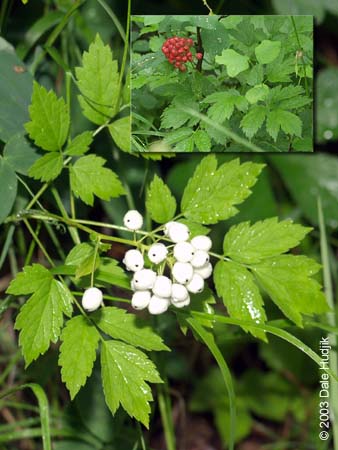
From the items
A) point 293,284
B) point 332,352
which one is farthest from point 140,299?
point 332,352

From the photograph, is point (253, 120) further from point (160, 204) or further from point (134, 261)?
point (134, 261)

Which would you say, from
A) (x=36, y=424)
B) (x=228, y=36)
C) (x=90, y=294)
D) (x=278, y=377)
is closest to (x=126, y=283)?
(x=90, y=294)

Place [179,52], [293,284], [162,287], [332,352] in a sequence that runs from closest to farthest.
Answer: [162,287] < [293,284] < [179,52] < [332,352]

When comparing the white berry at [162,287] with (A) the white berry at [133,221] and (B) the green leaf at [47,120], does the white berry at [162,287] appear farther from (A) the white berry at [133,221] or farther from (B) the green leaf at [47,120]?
(B) the green leaf at [47,120]

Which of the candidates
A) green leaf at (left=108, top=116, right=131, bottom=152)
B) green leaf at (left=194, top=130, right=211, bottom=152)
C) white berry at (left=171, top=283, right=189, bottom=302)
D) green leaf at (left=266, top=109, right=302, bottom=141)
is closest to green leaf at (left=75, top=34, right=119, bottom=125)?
green leaf at (left=108, top=116, right=131, bottom=152)

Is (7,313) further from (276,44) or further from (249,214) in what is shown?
(276,44)

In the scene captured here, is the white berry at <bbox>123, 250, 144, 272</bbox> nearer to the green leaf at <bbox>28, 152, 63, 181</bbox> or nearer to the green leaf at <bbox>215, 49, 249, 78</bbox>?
the green leaf at <bbox>28, 152, 63, 181</bbox>
